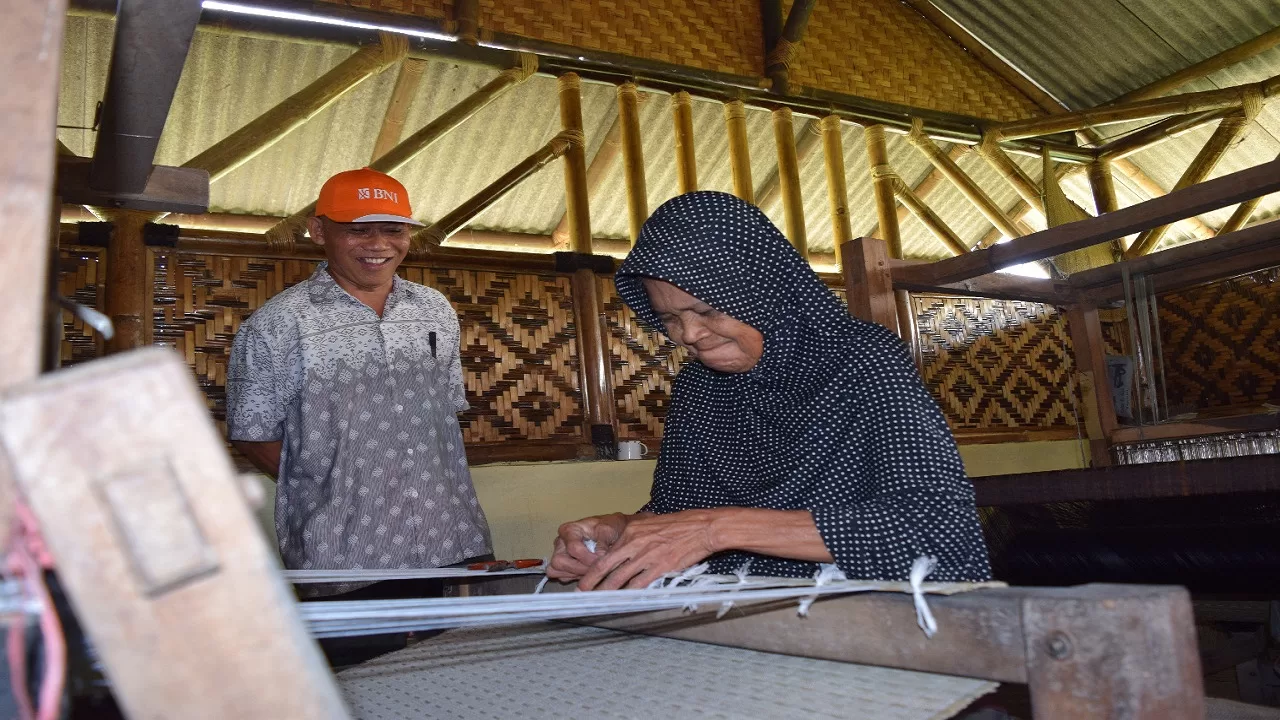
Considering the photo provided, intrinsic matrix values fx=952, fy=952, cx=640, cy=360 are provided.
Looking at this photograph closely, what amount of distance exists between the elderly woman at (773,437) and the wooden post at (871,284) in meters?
0.91

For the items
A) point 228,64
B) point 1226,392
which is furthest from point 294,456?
point 1226,392

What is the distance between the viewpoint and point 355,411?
2332 millimetres

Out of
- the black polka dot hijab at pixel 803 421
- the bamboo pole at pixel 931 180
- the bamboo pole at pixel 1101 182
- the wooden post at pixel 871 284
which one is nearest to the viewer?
the black polka dot hijab at pixel 803 421

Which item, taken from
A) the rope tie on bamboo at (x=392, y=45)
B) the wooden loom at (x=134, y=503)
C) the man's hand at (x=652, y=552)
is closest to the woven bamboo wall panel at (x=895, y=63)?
the rope tie on bamboo at (x=392, y=45)

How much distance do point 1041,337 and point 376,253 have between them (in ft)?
13.1

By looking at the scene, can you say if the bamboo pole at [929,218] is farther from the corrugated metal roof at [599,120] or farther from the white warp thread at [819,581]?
the white warp thread at [819,581]

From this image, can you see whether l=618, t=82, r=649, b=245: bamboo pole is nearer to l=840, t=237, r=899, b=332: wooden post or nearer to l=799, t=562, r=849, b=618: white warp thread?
l=840, t=237, r=899, b=332: wooden post

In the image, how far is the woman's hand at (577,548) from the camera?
155 centimetres

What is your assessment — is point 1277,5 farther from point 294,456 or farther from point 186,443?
point 186,443

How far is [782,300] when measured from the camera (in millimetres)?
1658

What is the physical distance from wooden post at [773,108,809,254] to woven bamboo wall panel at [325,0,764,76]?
331mm

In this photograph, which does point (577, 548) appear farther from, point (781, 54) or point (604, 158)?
point (604, 158)

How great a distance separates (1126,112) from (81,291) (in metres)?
6.02

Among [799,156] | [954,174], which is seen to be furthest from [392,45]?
[954,174]
